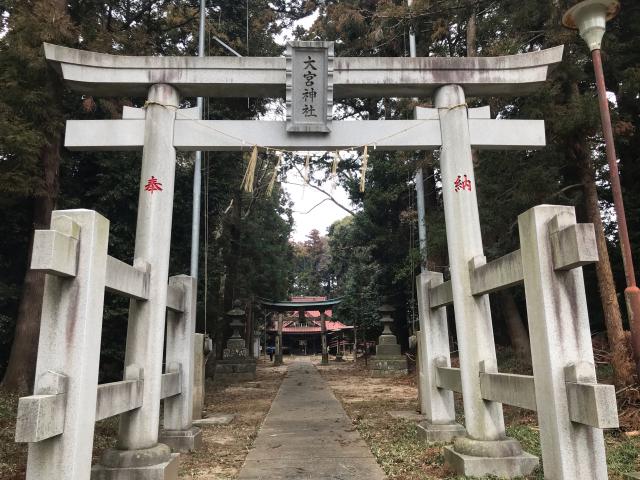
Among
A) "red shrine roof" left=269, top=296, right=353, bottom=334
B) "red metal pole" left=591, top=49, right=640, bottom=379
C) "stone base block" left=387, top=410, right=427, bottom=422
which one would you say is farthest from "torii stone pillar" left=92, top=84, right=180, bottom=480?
"red shrine roof" left=269, top=296, right=353, bottom=334

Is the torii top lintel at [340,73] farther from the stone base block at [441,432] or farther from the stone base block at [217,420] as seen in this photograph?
the stone base block at [217,420]

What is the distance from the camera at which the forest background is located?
819 cm

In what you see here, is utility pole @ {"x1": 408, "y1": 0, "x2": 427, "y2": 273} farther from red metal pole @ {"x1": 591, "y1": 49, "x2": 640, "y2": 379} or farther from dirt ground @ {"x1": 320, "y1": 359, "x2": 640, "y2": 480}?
red metal pole @ {"x1": 591, "y1": 49, "x2": 640, "y2": 379}

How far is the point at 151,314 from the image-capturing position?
4.76m

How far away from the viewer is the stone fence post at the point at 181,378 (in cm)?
570

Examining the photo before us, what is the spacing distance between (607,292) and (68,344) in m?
7.48

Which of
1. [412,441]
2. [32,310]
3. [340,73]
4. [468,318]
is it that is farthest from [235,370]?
[340,73]

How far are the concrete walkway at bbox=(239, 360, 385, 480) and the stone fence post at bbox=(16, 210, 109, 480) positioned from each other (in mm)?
2100

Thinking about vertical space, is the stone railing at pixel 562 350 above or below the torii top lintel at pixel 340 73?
below

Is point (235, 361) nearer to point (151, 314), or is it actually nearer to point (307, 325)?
point (151, 314)

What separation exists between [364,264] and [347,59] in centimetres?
1711

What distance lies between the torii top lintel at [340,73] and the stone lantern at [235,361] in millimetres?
12661

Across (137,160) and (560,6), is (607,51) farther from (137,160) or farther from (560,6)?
(137,160)

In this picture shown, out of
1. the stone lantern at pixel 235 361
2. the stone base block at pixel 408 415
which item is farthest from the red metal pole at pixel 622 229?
the stone lantern at pixel 235 361
